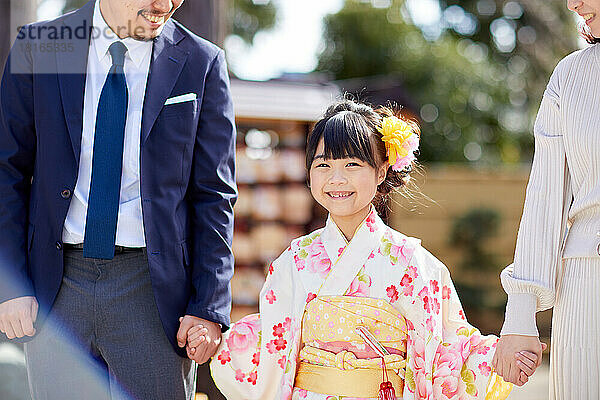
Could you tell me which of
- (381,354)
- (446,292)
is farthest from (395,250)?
(381,354)

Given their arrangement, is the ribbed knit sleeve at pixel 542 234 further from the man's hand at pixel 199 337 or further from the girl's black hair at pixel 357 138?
the man's hand at pixel 199 337

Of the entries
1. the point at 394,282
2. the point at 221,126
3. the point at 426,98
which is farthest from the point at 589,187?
the point at 426,98

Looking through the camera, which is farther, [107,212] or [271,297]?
[271,297]

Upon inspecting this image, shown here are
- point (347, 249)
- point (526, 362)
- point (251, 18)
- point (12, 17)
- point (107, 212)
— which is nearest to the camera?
point (526, 362)

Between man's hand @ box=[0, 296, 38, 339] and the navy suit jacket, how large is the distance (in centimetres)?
2

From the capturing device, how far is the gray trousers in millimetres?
2412

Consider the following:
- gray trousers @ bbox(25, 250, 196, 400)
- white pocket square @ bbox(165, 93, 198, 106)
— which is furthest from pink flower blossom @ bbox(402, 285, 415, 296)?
white pocket square @ bbox(165, 93, 198, 106)

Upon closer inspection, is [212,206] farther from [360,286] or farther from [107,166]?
[360,286]

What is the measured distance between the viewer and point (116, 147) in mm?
2432

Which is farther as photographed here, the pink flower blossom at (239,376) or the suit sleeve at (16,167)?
the pink flower blossom at (239,376)

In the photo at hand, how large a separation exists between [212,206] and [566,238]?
1041mm

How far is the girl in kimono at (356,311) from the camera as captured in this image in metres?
2.49

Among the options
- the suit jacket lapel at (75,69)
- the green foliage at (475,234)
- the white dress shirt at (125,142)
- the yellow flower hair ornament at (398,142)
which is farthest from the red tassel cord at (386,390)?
the green foliage at (475,234)

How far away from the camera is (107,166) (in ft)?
7.93
